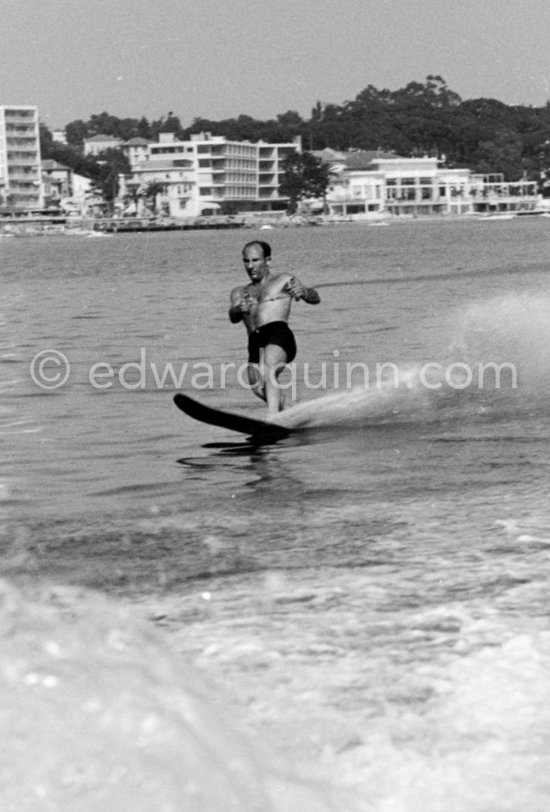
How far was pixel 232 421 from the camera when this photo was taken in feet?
39.1

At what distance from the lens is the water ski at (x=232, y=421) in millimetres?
11922

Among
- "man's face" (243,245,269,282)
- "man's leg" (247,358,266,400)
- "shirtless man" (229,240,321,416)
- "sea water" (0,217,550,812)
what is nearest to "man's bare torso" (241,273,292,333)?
"shirtless man" (229,240,321,416)

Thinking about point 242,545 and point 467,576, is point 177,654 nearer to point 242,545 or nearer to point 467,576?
point 467,576

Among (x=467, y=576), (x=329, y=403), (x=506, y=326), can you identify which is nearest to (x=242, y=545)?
(x=467, y=576)

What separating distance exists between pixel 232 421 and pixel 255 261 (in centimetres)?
131

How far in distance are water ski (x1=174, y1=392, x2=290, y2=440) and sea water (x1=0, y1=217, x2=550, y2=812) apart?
19 centimetres

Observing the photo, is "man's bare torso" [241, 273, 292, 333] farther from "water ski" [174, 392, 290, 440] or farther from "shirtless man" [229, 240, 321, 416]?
"water ski" [174, 392, 290, 440]

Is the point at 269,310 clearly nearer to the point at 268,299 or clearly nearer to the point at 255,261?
Result: the point at 268,299

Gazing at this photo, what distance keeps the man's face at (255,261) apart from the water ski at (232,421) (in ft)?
3.76

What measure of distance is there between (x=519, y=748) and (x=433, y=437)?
305 inches

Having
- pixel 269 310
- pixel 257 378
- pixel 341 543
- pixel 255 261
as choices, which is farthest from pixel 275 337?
pixel 341 543

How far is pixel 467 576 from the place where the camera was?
5.95 m

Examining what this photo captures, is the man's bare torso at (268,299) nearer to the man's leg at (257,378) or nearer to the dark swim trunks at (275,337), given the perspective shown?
the dark swim trunks at (275,337)

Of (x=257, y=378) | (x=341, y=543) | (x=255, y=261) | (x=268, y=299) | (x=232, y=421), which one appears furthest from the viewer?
(x=257, y=378)
